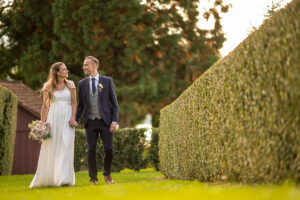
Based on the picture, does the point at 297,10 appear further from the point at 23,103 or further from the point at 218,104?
the point at 23,103

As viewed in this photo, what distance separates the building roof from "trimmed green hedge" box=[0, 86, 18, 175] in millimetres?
3418

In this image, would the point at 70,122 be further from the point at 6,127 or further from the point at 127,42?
the point at 127,42

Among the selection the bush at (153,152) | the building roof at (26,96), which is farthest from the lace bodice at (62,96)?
the building roof at (26,96)

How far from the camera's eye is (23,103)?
776 inches

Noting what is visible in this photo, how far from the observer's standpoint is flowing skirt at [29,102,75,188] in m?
7.66

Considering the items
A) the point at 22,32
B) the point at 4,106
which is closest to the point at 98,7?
the point at 22,32

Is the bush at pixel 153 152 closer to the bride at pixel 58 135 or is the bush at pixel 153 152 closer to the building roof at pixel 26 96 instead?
the building roof at pixel 26 96

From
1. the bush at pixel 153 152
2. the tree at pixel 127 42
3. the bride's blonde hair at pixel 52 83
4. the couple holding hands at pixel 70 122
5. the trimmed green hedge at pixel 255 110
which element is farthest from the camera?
the tree at pixel 127 42

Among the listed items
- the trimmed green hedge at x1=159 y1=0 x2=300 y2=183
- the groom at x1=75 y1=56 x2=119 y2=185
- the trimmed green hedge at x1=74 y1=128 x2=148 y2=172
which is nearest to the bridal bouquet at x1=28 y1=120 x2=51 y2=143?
the groom at x1=75 y1=56 x2=119 y2=185

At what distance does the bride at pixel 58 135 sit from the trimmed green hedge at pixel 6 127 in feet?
21.0

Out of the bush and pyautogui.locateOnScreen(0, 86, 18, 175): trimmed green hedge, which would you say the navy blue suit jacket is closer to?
pyautogui.locateOnScreen(0, 86, 18, 175): trimmed green hedge

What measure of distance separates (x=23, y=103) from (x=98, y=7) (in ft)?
20.2

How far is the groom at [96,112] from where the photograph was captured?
7.80 meters

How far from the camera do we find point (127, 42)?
20016mm
